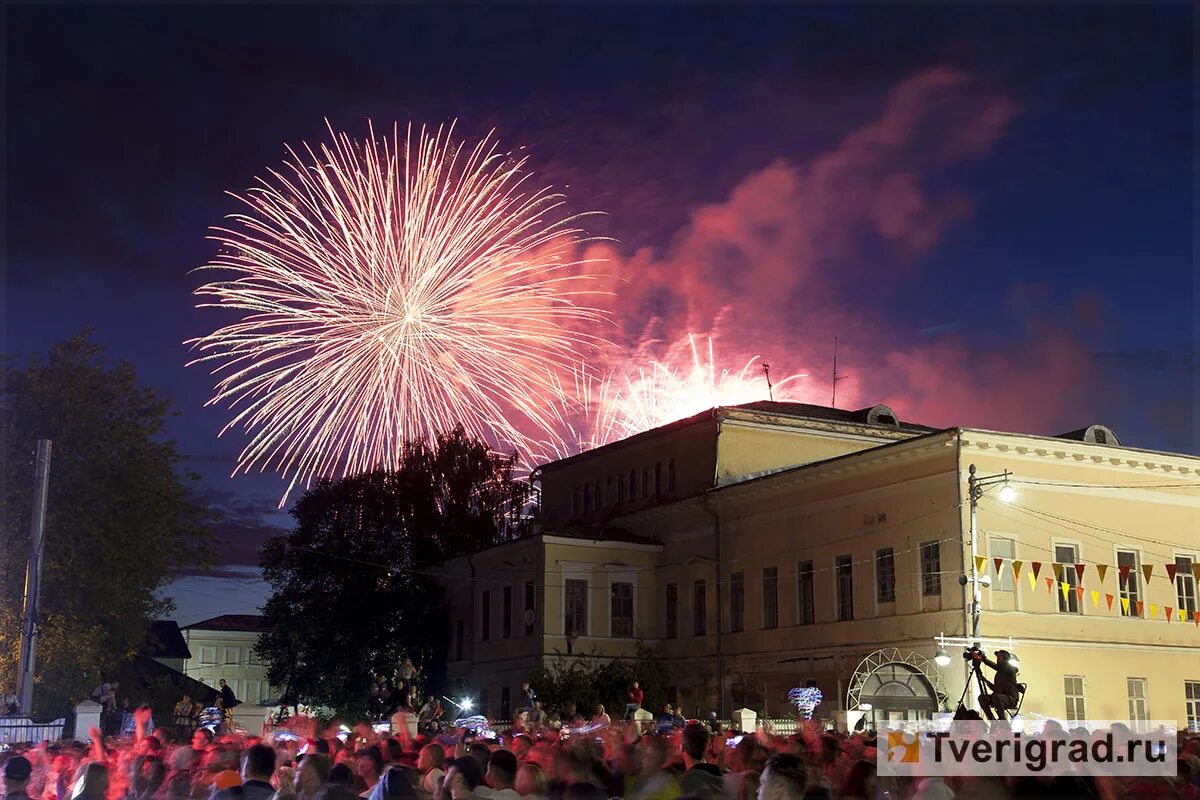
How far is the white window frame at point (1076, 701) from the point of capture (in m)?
35.8

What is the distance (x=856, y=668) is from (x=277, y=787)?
2777cm

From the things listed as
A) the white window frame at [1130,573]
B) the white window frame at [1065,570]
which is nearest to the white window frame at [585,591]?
the white window frame at [1065,570]

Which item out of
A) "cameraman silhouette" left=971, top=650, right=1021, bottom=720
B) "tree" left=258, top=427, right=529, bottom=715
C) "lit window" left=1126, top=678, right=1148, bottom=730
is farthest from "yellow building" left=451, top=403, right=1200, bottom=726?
"tree" left=258, top=427, right=529, bottom=715

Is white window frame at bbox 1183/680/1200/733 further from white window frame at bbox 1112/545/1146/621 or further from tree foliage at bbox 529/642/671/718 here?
tree foliage at bbox 529/642/671/718

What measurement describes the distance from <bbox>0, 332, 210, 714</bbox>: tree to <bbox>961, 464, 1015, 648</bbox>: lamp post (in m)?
20.2

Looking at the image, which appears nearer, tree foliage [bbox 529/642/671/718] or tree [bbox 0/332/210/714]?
tree [bbox 0/332/210/714]

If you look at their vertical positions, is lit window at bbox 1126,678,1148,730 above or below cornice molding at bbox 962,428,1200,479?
below

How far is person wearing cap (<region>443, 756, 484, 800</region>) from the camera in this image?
8984mm

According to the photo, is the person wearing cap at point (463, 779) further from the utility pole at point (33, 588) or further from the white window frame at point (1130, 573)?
the white window frame at point (1130, 573)

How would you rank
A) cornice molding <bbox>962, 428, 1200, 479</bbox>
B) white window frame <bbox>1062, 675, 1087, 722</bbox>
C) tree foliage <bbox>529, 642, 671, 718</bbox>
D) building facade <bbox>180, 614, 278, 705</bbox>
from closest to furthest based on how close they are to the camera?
white window frame <bbox>1062, 675, 1087, 722</bbox>
cornice molding <bbox>962, 428, 1200, 479</bbox>
tree foliage <bbox>529, 642, 671, 718</bbox>
building facade <bbox>180, 614, 278, 705</bbox>

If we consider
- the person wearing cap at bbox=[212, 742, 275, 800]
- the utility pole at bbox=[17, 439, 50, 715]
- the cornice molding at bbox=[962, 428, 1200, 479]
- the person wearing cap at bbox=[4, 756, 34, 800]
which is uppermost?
the cornice molding at bbox=[962, 428, 1200, 479]

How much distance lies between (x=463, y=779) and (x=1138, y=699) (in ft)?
106

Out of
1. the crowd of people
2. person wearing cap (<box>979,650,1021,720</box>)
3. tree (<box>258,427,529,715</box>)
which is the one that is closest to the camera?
the crowd of people

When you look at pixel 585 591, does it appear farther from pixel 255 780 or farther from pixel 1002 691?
pixel 255 780
